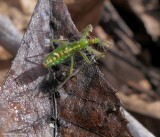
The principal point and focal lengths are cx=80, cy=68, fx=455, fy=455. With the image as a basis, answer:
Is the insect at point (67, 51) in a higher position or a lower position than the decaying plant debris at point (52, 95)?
higher

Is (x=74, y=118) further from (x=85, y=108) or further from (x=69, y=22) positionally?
(x=69, y=22)

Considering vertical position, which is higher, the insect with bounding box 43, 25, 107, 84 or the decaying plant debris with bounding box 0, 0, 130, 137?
the insect with bounding box 43, 25, 107, 84

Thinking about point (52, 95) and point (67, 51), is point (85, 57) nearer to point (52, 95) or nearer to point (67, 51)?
point (67, 51)

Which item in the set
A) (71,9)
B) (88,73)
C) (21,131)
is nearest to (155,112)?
(71,9)

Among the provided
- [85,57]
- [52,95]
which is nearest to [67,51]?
[85,57]

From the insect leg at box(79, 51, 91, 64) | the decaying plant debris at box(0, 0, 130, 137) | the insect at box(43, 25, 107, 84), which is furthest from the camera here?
the insect leg at box(79, 51, 91, 64)

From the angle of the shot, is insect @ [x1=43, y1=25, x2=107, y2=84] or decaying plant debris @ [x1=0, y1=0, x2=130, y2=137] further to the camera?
insect @ [x1=43, y1=25, x2=107, y2=84]

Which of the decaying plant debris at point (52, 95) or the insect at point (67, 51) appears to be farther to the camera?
the insect at point (67, 51)

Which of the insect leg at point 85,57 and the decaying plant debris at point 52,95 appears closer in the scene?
the decaying plant debris at point 52,95

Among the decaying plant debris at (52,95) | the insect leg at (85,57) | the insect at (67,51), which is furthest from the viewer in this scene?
the insect leg at (85,57)

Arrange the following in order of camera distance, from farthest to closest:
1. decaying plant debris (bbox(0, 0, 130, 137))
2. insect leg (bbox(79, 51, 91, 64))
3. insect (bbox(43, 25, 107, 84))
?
insect leg (bbox(79, 51, 91, 64))
insect (bbox(43, 25, 107, 84))
decaying plant debris (bbox(0, 0, 130, 137))

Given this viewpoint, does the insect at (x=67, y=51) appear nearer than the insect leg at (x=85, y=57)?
Yes

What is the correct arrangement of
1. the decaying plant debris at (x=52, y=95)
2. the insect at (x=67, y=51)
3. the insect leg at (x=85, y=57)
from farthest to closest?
1. the insect leg at (x=85, y=57)
2. the insect at (x=67, y=51)
3. the decaying plant debris at (x=52, y=95)
